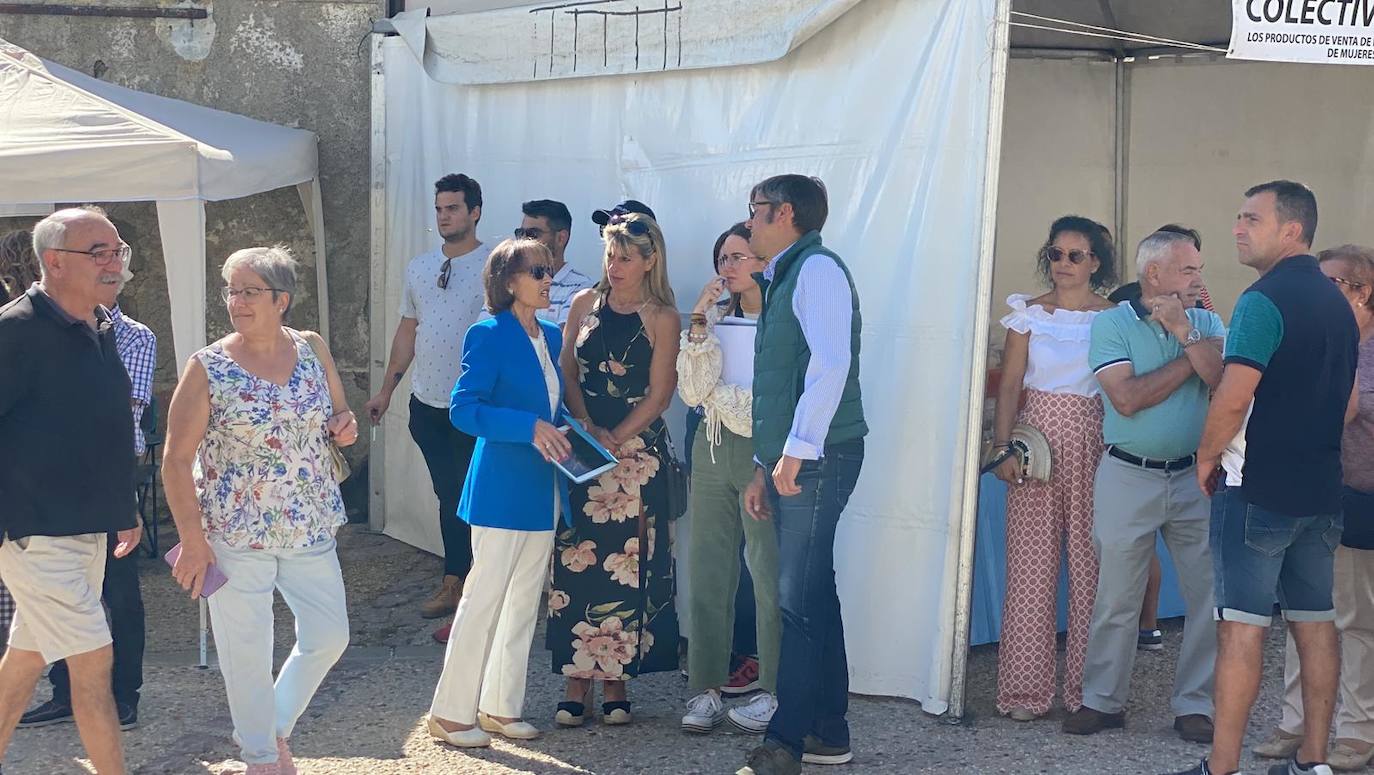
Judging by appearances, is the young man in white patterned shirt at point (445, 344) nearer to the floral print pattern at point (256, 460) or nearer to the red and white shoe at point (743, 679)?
the red and white shoe at point (743, 679)

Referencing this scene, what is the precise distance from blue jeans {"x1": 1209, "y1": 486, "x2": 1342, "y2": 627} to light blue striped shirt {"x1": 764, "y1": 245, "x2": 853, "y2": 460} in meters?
1.18

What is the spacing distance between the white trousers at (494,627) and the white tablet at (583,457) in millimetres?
254

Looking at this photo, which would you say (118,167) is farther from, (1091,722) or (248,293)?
(1091,722)

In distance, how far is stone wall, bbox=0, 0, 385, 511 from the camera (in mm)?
8266

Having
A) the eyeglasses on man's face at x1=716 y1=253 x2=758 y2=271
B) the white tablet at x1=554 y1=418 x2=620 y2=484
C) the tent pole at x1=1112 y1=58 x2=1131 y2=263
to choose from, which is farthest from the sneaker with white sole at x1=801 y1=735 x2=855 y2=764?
the tent pole at x1=1112 y1=58 x2=1131 y2=263

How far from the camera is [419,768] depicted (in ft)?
15.3

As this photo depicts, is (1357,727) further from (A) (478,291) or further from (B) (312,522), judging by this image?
(A) (478,291)

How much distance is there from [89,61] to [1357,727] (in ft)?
23.7

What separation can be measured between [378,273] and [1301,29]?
4877mm

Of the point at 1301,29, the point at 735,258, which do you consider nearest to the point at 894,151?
the point at 735,258

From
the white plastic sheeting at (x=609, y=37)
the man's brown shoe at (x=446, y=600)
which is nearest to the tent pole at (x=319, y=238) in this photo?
the white plastic sheeting at (x=609, y=37)

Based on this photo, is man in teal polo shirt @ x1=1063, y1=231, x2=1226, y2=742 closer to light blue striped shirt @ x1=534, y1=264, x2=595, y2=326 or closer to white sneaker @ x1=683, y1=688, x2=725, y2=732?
white sneaker @ x1=683, y1=688, x2=725, y2=732

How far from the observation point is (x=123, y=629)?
Result: 505cm

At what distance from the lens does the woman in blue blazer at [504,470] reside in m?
4.66
